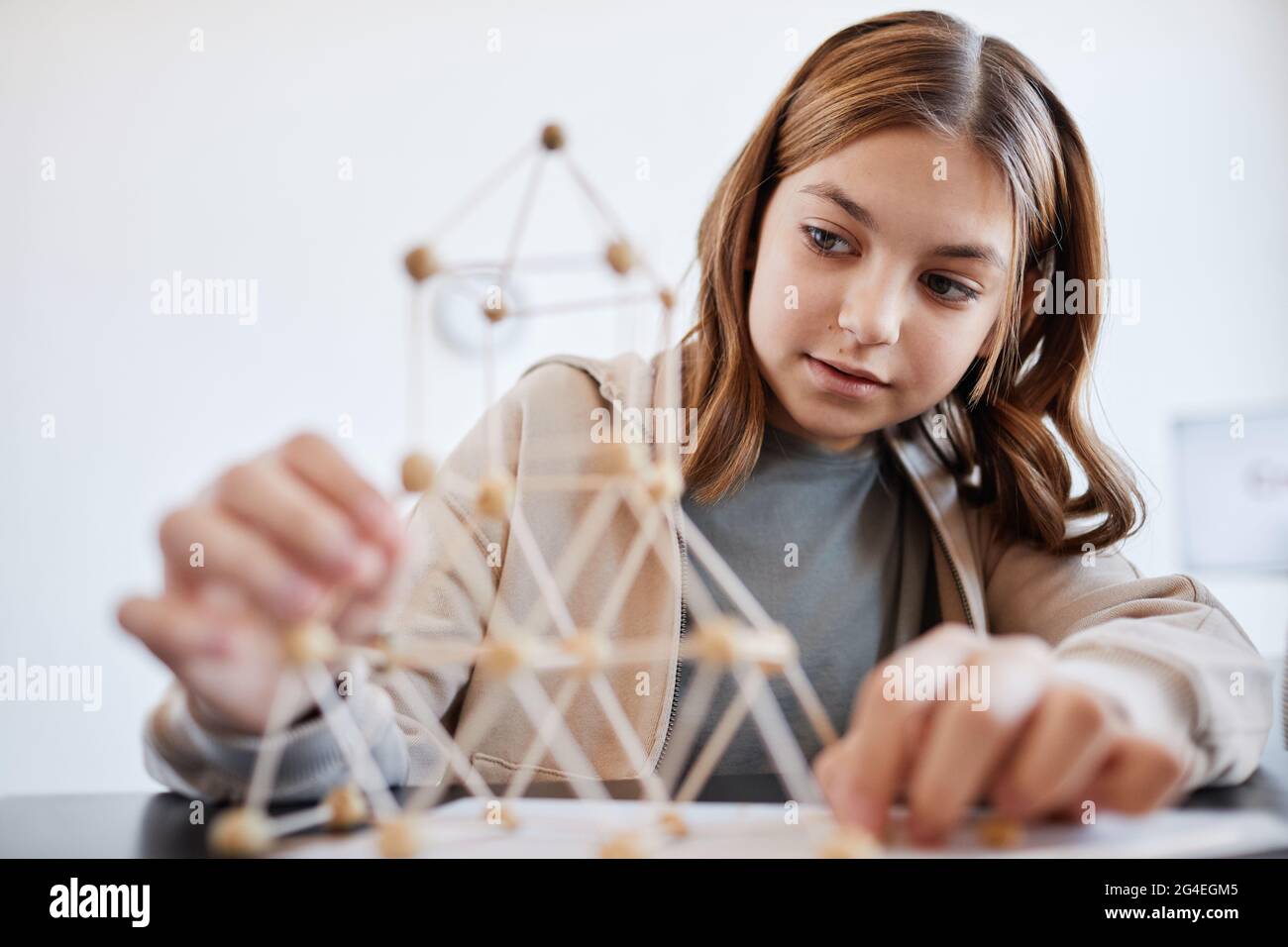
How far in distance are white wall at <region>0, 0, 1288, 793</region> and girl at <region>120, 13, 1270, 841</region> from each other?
0.34 feet

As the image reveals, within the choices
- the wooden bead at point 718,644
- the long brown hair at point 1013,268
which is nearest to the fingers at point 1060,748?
the wooden bead at point 718,644

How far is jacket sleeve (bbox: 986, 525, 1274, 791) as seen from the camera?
0.42 m

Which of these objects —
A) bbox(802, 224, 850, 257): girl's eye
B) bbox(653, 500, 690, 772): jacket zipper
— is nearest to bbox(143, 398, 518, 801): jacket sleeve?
bbox(653, 500, 690, 772): jacket zipper

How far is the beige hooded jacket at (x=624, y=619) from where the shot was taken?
1.42ft

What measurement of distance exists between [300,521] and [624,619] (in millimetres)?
313

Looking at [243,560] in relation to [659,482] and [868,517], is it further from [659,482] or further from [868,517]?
[868,517]

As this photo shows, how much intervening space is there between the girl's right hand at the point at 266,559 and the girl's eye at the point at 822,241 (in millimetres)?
321

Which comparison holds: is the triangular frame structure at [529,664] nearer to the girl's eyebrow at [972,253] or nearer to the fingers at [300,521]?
the fingers at [300,521]

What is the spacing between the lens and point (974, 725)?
343 mm

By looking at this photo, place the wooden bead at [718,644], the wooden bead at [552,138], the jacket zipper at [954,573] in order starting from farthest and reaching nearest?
the jacket zipper at [954,573]
the wooden bead at [552,138]
the wooden bead at [718,644]

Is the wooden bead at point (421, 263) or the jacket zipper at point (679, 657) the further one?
the jacket zipper at point (679, 657)

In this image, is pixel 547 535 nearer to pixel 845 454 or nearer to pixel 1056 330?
pixel 845 454

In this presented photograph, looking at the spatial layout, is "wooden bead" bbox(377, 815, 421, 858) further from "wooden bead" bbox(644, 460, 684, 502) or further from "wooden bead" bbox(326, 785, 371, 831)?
"wooden bead" bbox(644, 460, 684, 502)

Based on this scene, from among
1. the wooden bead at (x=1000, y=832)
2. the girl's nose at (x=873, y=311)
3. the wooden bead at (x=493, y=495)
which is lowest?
the wooden bead at (x=1000, y=832)
